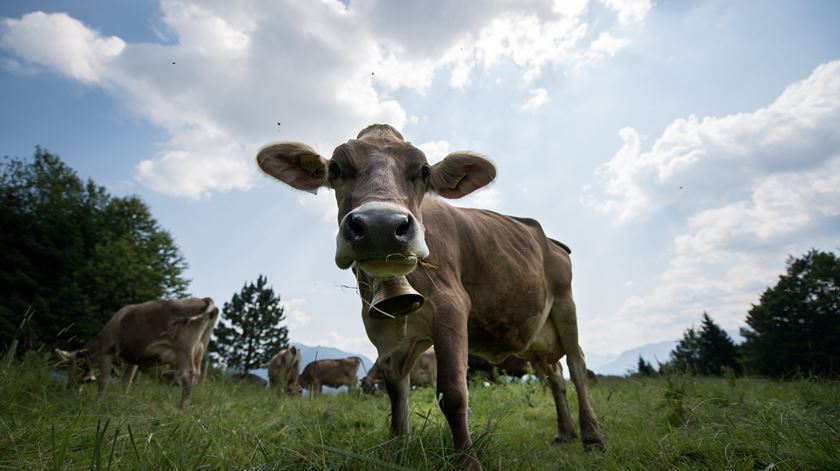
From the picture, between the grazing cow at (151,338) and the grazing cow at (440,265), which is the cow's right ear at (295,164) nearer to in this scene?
the grazing cow at (440,265)

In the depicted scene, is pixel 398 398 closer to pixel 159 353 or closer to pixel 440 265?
pixel 440 265

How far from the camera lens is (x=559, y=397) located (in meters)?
5.30

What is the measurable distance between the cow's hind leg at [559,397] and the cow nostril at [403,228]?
143 inches

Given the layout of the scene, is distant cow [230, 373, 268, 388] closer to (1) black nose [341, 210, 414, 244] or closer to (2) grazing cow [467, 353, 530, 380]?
(2) grazing cow [467, 353, 530, 380]

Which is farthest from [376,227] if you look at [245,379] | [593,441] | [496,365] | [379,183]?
[496,365]

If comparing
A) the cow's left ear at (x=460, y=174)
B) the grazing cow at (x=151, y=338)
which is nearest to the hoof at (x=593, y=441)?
the cow's left ear at (x=460, y=174)

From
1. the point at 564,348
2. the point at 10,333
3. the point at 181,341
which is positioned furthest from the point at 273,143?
the point at 10,333

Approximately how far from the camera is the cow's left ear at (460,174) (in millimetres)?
3656

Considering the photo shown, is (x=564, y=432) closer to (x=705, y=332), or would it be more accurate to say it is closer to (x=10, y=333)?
(x=10, y=333)

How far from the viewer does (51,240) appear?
2744 cm

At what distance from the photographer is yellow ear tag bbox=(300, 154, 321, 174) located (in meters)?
3.68

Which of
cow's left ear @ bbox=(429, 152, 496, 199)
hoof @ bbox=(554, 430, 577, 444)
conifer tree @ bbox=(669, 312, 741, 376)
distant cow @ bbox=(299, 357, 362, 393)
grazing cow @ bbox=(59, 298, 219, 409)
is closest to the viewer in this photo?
cow's left ear @ bbox=(429, 152, 496, 199)

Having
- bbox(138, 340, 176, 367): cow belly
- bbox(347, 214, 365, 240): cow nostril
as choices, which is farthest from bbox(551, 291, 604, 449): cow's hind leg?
bbox(138, 340, 176, 367): cow belly

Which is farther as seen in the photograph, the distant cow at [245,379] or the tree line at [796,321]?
the tree line at [796,321]
